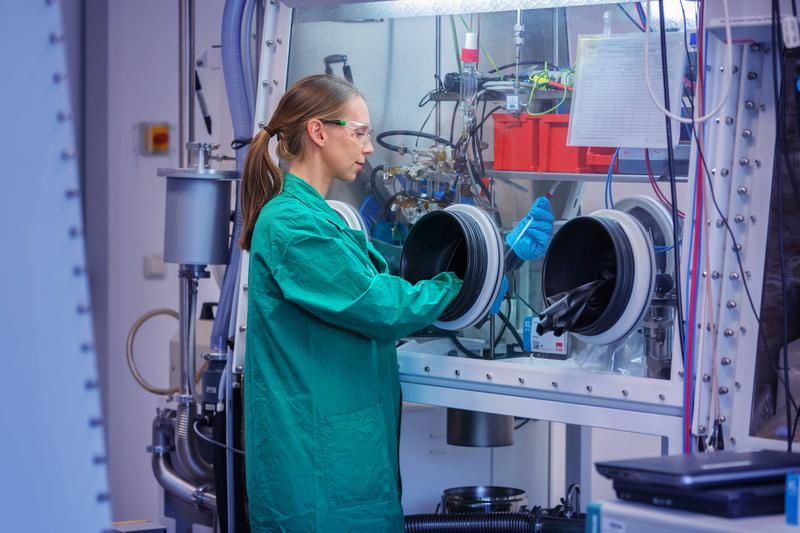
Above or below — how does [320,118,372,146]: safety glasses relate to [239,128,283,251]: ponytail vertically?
above

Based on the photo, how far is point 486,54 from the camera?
247 cm

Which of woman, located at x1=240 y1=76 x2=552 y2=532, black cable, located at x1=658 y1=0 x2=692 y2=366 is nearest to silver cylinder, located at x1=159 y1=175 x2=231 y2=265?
woman, located at x1=240 y1=76 x2=552 y2=532

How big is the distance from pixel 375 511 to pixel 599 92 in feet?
3.46

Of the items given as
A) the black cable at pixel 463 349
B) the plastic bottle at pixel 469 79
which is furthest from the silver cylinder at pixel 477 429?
the plastic bottle at pixel 469 79

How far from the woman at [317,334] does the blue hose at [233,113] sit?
0.57m

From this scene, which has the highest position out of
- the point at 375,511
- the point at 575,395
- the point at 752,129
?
the point at 752,129

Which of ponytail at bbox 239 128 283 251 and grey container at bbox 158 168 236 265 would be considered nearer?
ponytail at bbox 239 128 283 251

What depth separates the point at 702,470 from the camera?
4.54 ft

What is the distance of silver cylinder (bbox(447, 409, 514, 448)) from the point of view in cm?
274

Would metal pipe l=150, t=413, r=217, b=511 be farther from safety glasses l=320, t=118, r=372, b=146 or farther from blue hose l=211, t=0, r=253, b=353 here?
safety glasses l=320, t=118, r=372, b=146

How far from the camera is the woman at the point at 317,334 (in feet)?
6.56

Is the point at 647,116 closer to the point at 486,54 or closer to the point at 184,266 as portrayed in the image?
the point at 486,54

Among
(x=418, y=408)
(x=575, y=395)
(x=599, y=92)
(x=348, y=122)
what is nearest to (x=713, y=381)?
(x=575, y=395)

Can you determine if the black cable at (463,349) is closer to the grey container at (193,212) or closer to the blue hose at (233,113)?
the blue hose at (233,113)
